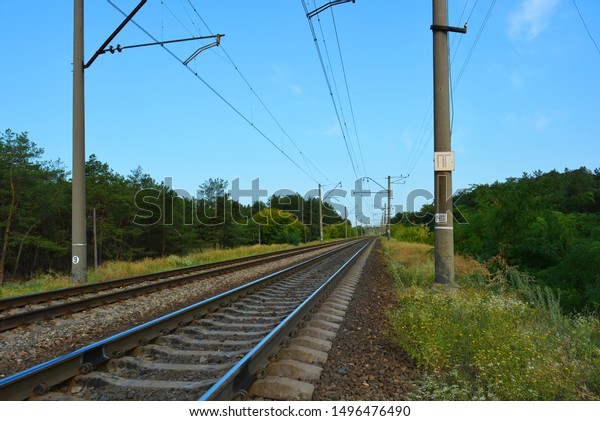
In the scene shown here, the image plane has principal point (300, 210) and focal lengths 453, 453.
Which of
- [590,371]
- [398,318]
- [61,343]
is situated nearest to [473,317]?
[398,318]

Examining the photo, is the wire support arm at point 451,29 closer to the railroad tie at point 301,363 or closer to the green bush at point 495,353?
the green bush at point 495,353

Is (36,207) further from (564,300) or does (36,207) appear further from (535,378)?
(535,378)

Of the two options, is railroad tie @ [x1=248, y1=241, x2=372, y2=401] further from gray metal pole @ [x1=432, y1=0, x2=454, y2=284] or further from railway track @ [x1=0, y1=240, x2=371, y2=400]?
gray metal pole @ [x1=432, y1=0, x2=454, y2=284]

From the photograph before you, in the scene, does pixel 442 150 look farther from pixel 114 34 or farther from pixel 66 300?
pixel 114 34

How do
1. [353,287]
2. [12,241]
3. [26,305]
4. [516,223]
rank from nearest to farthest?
[26,305]
[353,287]
[516,223]
[12,241]

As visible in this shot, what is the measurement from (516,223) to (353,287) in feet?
27.7

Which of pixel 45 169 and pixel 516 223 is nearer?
pixel 516 223

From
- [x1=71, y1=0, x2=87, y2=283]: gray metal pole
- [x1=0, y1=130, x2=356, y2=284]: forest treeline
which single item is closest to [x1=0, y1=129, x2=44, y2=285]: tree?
[x1=0, y1=130, x2=356, y2=284]: forest treeline

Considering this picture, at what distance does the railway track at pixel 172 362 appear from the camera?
13.3 feet

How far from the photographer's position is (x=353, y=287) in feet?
40.4

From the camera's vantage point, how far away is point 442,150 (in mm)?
9695

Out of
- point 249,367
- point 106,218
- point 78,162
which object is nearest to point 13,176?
point 106,218
